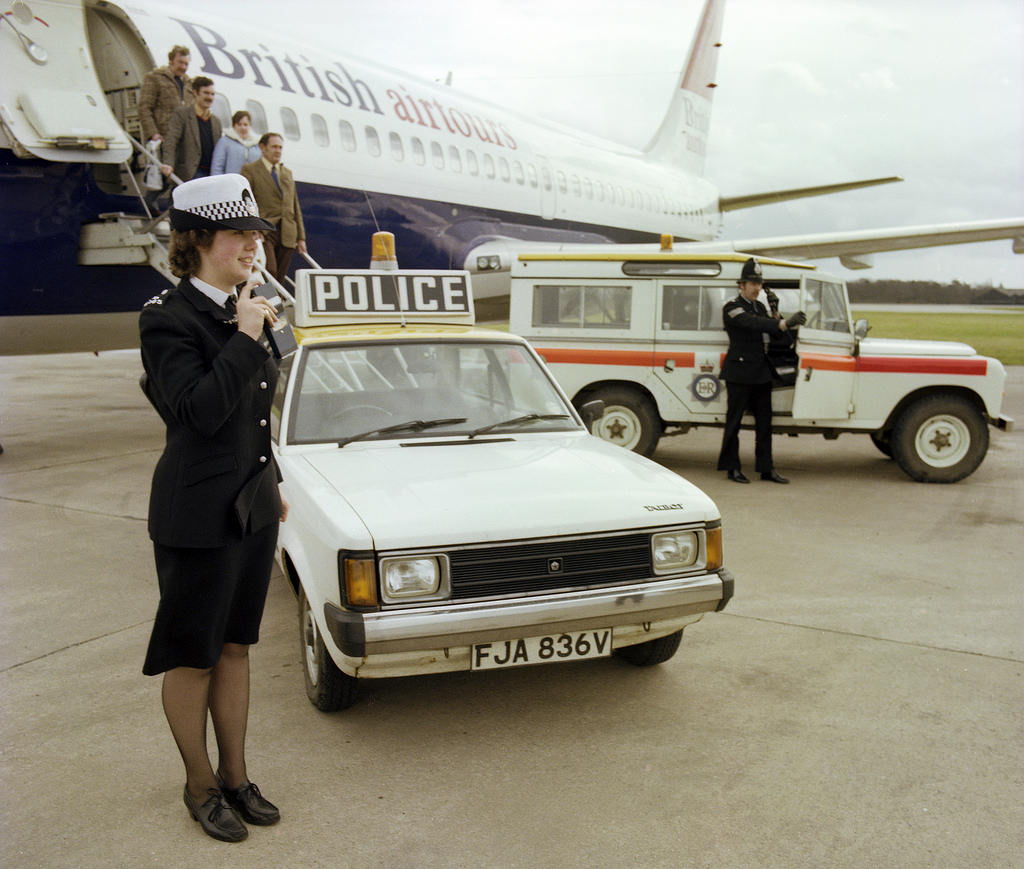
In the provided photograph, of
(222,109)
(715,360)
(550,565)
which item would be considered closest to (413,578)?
(550,565)

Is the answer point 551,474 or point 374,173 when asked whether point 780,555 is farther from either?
point 374,173

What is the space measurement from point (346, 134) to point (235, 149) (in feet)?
8.30

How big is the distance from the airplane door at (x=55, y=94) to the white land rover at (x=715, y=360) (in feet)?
12.6

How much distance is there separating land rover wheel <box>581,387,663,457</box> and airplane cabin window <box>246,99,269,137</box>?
471 centimetres

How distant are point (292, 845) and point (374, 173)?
973 centimetres

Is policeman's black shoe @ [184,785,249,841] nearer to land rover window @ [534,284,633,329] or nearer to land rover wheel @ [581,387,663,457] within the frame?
land rover wheel @ [581,387,663,457]

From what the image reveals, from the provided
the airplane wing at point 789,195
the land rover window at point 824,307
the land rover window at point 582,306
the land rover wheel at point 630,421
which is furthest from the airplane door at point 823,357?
the airplane wing at point 789,195

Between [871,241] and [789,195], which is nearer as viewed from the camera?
[871,241]

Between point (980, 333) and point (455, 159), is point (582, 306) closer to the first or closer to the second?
point (455, 159)

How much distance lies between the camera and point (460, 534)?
3.25 metres

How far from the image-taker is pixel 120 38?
9.20m

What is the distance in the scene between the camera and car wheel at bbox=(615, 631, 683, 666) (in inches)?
158

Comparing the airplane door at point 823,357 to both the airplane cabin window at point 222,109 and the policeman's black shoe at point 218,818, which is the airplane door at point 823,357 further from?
the policeman's black shoe at point 218,818

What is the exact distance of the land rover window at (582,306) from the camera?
8797 mm
